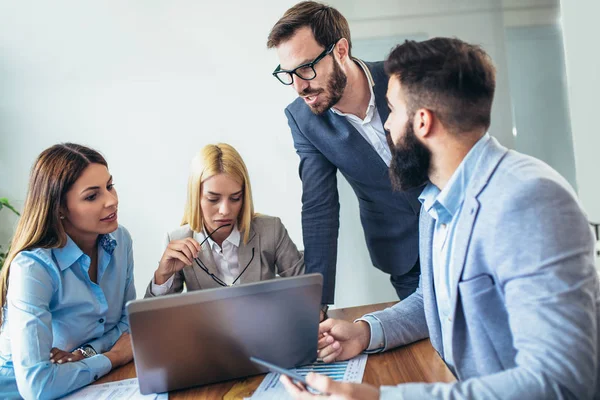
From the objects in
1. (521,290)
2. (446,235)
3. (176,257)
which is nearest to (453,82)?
(446,235)

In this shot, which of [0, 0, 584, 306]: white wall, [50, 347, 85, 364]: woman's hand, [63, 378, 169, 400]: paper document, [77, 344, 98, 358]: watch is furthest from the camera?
[0, 0, 584, 306]: white wall

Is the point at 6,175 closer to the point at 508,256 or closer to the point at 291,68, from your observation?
the point at 291,68

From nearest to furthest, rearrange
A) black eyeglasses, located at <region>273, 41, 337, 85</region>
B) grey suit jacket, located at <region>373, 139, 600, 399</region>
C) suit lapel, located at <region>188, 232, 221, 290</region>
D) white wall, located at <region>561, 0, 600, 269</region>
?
grey suit jacket, located at <region>373, 139, 600, 399</region>, black eyeglasses, located at <region>273, 41, 337, 85</region>, suit lapel, located at <region>188, 232, 221, 290</region>, white wall, located at <region>561, 0, 600, 269</region>

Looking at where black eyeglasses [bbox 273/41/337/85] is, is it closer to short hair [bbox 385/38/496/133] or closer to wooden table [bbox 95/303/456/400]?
short hair [bbox 385/38/496/133]

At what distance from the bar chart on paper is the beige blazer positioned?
0.82 metres

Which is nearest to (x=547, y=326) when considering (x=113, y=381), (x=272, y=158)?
(x=113, y=381)

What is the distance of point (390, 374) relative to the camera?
1.26 meters

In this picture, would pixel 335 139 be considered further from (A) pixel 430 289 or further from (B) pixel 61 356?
(B) pixel 61 356

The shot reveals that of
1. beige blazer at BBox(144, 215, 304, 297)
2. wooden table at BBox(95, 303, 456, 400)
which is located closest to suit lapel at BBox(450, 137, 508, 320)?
wooden table at BBox(95, 303, 456, 400)

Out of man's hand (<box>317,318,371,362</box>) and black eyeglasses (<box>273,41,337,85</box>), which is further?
black eyeglasses (<box>273,41,337,85</box>)

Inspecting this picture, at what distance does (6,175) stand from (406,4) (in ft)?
7.09

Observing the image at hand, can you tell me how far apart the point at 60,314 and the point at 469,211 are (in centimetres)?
122

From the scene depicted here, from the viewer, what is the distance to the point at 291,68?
189 centimetres

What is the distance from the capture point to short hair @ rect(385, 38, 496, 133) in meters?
1.14
